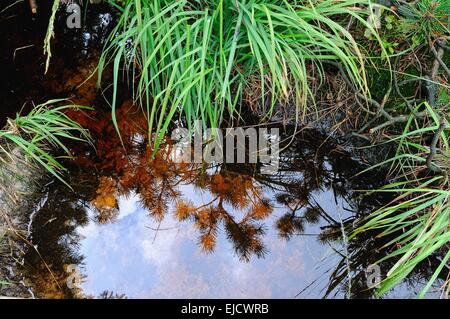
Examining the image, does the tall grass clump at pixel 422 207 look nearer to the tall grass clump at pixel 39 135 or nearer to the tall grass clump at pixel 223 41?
the tall grass clump at pixel 223 41

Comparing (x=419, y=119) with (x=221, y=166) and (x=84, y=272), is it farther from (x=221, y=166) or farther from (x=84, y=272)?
(x=84, y=272)

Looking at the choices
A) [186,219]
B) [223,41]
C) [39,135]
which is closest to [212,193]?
[186,219]

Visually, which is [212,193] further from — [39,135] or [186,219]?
[39,135]

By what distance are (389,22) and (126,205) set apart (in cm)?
145

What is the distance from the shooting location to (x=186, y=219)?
81.2 inches

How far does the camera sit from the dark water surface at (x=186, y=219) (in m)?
1.86

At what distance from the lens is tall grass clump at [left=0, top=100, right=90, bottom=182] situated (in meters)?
1.96

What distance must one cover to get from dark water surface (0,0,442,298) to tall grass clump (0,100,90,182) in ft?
0.35

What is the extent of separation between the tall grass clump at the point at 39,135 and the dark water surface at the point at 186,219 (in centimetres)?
11

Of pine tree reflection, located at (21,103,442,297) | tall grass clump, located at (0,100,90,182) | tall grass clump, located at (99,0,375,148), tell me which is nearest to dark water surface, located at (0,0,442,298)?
pine tree reflection, located at (21,103,442,297)

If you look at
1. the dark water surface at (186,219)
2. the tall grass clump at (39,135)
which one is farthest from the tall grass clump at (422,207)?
the tall grass clump at (39,135)

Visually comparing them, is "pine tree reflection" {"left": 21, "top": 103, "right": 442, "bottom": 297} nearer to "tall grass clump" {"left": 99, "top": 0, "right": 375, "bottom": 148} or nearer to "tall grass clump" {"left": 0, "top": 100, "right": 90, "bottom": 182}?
"tall grass clump" {"left": 0, "top": 100, "right": 90, "bottom": 182}

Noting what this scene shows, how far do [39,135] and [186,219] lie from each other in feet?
2.55

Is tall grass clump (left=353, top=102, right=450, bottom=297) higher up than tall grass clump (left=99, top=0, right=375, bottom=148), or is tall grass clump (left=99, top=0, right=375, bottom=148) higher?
tall grass clump (left=99, top=0, right=375, bottom=148)
